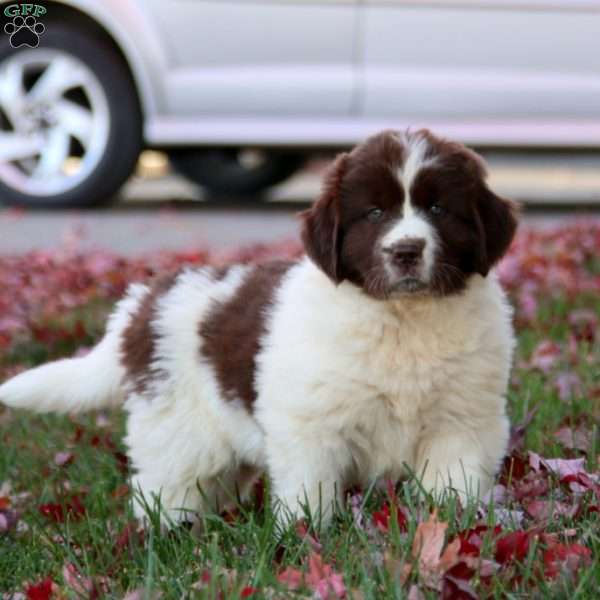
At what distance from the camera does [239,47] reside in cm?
827

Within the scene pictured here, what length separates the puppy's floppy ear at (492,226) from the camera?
359 centimetres

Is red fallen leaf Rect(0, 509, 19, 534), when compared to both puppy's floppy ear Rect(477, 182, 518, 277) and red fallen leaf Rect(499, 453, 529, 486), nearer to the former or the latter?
red fallen leaf Rect(499, 453, 529, 486)

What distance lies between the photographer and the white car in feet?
26.8

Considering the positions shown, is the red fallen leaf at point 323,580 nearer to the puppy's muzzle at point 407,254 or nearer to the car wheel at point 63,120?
the puppy's muzzle at point 407,254

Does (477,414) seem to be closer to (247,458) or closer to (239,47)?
(247,458)

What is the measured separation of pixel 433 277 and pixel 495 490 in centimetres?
58

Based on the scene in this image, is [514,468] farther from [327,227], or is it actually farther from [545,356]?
[545,356]

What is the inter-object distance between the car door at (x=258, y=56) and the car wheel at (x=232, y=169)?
2.33 meters

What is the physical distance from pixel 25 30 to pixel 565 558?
623 cm

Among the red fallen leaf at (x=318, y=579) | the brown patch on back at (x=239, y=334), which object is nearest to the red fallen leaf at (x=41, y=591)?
Result: the red fallen leaf at (x=318, y=579)

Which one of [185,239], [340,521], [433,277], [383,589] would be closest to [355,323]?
Answer: [433,277]

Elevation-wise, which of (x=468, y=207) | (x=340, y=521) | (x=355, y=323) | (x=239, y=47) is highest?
(x=239, y=47)

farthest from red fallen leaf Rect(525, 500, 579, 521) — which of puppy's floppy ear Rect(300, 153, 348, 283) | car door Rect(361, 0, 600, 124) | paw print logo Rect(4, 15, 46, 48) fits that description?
paw print logo Rect(4, 15, 46, 48)

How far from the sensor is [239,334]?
12.5 ft
